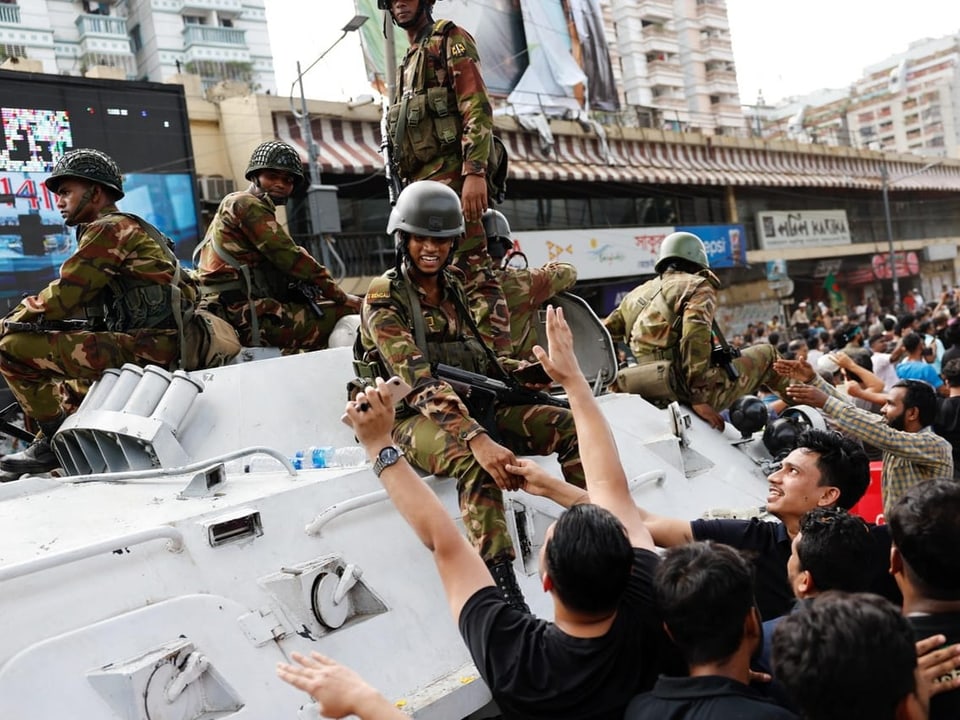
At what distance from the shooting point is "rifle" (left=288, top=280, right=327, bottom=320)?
5.48m

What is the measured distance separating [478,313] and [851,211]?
113ft

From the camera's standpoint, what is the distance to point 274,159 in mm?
5430

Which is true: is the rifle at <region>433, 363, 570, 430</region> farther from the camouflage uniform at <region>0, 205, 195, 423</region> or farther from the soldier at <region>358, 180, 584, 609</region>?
the camouflage uniform at <region>0, 205, 195, 423</region>

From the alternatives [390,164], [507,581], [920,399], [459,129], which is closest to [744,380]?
[920,399]

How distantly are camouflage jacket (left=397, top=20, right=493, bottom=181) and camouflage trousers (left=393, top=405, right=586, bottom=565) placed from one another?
1423 millimetres

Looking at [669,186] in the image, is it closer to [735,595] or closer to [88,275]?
[88,275]

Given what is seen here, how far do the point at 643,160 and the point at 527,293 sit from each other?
2092cm

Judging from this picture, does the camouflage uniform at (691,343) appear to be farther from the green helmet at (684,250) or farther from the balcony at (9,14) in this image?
the balcony at (9,14)

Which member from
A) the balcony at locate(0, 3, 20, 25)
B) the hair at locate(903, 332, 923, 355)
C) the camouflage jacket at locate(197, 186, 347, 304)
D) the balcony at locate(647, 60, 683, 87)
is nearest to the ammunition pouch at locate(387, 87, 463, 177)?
the camouflage jacket at locate(197, 186, 347, 304)

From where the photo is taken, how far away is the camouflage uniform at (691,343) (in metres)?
5.82

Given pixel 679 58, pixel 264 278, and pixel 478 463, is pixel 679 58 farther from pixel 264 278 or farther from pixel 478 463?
pixel 478 463

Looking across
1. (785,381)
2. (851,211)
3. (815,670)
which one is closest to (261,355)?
(785,381)

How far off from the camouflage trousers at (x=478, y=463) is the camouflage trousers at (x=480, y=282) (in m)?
0.47

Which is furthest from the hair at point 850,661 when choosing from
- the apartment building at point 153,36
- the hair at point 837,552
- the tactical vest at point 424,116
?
the apartment building at point 153,36
